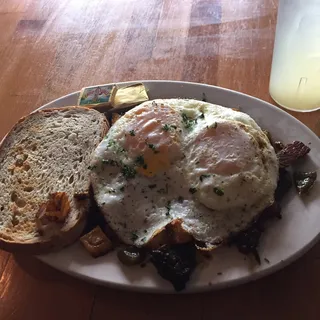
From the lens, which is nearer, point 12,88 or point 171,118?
point 171,118

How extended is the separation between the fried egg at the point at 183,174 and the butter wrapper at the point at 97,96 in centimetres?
28

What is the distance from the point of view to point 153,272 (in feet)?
4.19

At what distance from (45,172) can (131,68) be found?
844 mm

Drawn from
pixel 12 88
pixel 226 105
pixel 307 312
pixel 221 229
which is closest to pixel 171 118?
pixel 226 105

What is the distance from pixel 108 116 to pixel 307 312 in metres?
1.05

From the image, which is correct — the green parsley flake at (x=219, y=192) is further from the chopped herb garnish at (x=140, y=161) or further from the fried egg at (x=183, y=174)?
the chopped herb garnish at (x=140, y=161)

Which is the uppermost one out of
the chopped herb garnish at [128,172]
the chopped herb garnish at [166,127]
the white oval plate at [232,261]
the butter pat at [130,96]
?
the chopped herb garnish at [166,127]

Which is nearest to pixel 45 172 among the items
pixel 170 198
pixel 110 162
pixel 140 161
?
pixel 110 162

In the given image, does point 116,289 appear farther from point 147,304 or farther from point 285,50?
point 285,50

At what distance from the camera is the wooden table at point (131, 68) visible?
50.9 inches

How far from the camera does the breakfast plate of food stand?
4.21 feet

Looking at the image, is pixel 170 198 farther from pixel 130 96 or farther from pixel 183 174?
pixel 130 96

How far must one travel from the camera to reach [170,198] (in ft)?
4.62

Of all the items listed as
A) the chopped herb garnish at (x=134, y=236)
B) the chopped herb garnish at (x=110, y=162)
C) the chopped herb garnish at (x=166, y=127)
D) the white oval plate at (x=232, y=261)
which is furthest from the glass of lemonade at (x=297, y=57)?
the chopped herb garnish at (x=134, y=236)
